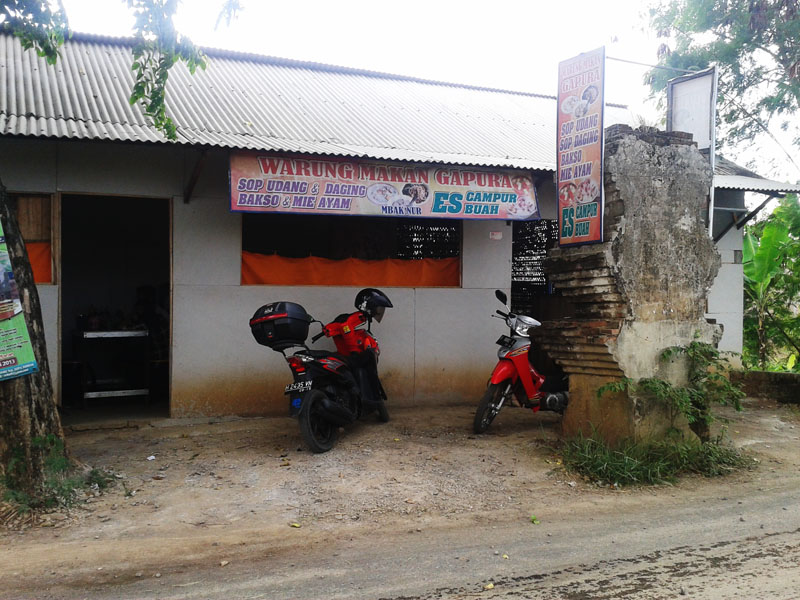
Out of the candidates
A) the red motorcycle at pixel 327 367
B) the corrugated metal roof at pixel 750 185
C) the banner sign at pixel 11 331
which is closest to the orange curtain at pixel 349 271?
the red motorcycle at pixel 327 367

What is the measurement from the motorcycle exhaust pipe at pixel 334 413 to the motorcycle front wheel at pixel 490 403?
1384 millimetres

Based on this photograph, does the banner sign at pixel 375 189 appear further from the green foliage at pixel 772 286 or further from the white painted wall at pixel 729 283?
the green foliage at pixel 772 286

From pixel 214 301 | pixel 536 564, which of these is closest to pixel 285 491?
pixel 536 564

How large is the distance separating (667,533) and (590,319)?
2225 millimetres

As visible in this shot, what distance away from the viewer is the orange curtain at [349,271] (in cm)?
810

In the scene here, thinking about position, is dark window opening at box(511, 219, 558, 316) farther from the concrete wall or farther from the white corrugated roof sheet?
the white corrugated roof sheet

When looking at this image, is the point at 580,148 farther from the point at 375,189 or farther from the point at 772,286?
the point at 772,286

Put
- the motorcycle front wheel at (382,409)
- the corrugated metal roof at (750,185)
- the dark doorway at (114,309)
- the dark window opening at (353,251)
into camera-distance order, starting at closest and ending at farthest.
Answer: the motorcycle front wheel at (382,409), the dark window opening at (353,251), the dark doorway at (114,309), the corrugated metal roof at (750,185)

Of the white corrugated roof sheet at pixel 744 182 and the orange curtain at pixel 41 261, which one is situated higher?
the white corrugated roof sheet at pixel 744 182

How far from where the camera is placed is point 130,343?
9664mm

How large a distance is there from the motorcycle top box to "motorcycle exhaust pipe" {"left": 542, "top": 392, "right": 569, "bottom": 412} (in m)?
2.56

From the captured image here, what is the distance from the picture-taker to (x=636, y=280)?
6.29 m

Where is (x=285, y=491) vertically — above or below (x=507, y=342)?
below

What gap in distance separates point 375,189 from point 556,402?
2.90 metres
